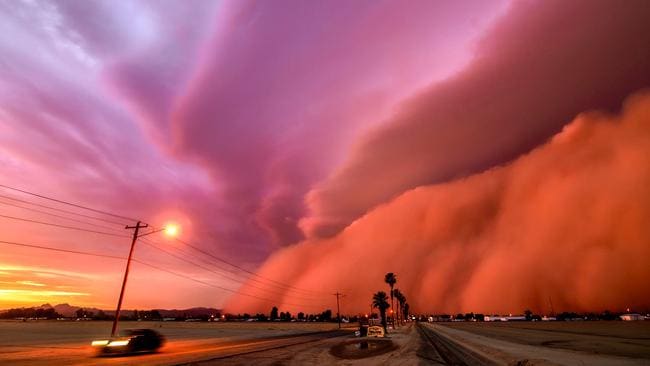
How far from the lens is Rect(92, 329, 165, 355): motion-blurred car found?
86.9ft

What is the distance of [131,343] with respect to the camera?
27656mm

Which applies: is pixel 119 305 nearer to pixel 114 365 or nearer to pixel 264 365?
pixel 114 365

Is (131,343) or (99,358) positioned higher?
(131,343)

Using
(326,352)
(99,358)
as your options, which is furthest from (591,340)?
(99,358)

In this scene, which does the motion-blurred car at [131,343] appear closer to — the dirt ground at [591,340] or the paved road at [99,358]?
the paved road at [99,358]

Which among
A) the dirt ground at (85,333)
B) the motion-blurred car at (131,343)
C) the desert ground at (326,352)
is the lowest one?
the desert ground at (326,352)

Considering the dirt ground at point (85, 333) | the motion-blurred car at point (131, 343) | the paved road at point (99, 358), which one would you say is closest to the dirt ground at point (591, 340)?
the paved road at point (99, 358)

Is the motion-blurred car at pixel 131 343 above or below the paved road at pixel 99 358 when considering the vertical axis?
above

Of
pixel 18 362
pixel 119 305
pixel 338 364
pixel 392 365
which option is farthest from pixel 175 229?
pixel 392 365

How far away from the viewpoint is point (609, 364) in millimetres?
23484

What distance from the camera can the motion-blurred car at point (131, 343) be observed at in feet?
86.9

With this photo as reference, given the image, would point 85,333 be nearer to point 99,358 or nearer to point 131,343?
point 131,343

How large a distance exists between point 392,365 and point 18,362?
2201 centimetres

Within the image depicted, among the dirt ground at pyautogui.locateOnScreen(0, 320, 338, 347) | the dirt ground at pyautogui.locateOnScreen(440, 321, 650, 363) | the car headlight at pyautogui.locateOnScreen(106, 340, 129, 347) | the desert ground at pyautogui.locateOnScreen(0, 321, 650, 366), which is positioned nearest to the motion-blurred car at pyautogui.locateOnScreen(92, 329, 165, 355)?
the car headlight at pyautogui.locateOnScreen(106, 340, 129, 347)
